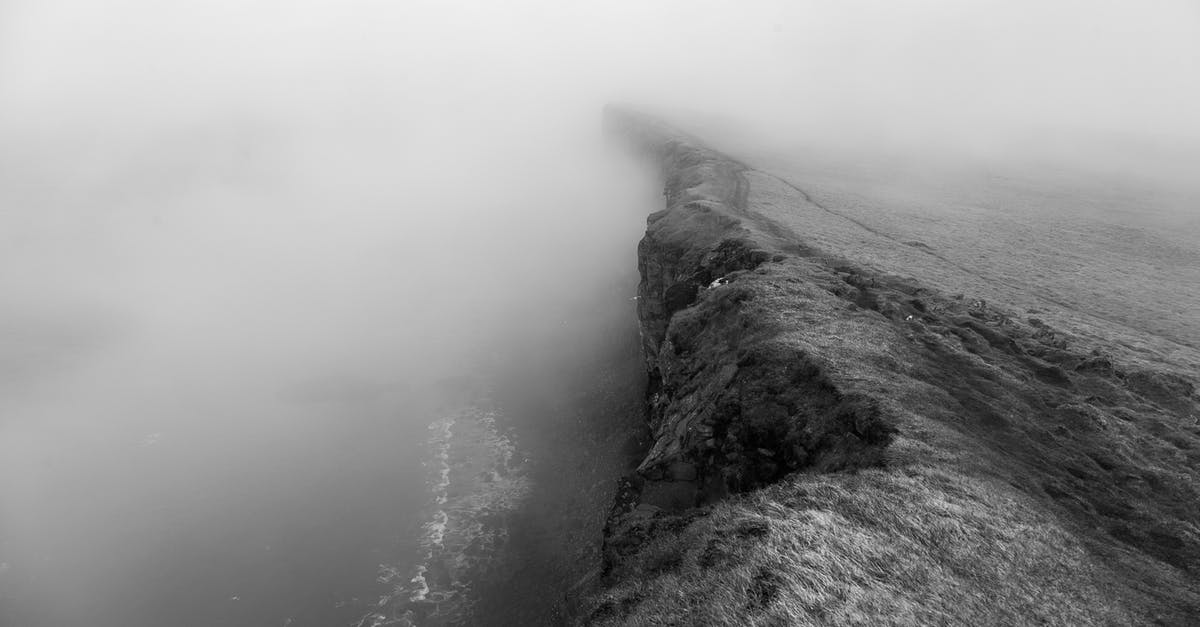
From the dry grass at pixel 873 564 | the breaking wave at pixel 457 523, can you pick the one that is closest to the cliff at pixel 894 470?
the dry grass at pixel 873 564

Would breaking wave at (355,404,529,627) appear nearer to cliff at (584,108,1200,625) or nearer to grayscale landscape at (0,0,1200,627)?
grayscale landscape at (0,0,1200,627)

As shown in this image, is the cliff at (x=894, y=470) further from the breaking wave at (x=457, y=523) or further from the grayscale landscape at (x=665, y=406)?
the breaking wave at (x=457, y=523)

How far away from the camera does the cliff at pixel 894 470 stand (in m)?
14.3

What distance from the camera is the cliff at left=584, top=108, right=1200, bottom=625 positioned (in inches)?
562

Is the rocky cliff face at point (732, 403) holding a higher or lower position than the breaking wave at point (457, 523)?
higher

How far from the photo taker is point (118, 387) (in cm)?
6806

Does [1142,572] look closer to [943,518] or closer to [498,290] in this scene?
[943,518]

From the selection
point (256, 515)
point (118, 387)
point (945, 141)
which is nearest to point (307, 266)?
point (118, 387)

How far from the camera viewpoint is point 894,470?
63.0 feet

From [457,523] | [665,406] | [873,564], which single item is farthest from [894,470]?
[457,523]

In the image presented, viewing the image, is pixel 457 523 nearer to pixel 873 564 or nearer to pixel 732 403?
pixel 732 403

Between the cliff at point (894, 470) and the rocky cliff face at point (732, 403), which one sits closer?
the cliff at point (894, 470)

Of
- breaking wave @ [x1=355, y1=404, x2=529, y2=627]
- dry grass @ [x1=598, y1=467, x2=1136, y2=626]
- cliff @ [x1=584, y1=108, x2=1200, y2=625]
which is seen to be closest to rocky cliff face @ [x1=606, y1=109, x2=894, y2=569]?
cliff @ [x1=584, y1=108, x2=1200, y2=625]

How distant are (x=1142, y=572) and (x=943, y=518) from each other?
204 inches
